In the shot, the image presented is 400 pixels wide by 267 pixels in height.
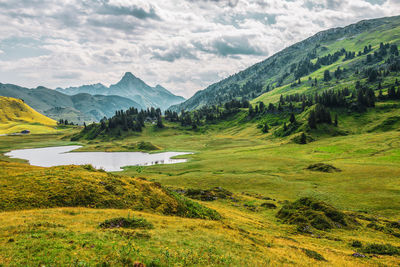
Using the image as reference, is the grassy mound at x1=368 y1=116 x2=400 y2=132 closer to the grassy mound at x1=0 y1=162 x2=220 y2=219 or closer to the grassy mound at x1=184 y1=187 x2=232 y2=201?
the grassy mound at x1=184 y1=187 x2=232 y2=201

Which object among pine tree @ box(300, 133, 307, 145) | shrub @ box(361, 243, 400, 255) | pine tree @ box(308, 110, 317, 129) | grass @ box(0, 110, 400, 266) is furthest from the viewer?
pine tree @ box(308, 110, 317, 129)

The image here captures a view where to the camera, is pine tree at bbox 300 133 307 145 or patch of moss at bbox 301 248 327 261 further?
pine tree at bbox 300 133 307 145

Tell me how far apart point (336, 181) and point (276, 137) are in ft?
408

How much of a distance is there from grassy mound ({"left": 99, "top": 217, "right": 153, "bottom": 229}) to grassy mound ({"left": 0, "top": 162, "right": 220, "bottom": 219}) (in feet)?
23.0

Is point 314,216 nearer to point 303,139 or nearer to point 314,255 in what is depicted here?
point 314,255

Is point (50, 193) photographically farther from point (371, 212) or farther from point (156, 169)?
point (156, 169)

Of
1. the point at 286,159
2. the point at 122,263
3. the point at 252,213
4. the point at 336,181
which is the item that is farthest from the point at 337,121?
the point at 122,263

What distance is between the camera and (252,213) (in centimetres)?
4584

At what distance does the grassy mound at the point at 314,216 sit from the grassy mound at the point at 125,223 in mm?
26487

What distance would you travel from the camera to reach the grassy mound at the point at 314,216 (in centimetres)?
3816

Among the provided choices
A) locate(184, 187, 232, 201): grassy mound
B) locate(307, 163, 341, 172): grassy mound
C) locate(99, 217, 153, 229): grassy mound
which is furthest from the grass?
locate(307, 163, 341, 172): grassy mound

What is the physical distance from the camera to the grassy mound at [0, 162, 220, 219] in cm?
2762

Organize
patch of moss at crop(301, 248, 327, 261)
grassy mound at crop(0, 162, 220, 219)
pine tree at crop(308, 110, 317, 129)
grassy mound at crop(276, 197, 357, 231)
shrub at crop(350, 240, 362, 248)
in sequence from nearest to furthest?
patch of moss at crop(301, 248, 327, 261), grassy mound at crop(0, 162, 220, 219), shrub at crop(350, 240, 362, 248), grassy mound at crop(276, 197, 357, 231), pine tree at crop(308, 110, 317, 129)

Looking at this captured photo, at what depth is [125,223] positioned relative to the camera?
24219 mm
